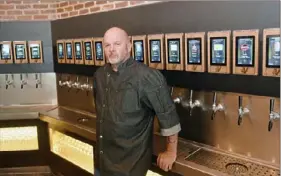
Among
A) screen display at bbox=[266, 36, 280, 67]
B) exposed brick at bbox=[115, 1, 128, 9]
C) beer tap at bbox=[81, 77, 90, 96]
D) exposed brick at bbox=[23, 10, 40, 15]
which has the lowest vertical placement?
beer tap at bbox=[81, 77, 90, 96]

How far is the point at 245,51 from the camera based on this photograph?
193 centimetres

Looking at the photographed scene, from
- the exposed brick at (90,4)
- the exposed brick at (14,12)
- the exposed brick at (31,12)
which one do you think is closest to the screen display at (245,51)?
the exposed brick at (90,4)

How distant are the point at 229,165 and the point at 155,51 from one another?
1055 millimetres

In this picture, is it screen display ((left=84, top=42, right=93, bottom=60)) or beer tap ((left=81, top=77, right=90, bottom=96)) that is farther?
beer tap ((left=81, top=77, right=90, bottom=96))

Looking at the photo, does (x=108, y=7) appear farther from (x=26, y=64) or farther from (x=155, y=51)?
(x=26, y=64)

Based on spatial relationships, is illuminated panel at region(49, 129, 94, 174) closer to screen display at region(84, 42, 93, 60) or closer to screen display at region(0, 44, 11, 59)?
screen display at region(84, 42, 93, 60)

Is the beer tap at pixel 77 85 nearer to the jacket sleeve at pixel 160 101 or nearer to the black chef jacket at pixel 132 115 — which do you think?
the black chef jacket at pixel 132 115

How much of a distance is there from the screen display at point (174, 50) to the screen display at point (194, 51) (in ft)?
0.34

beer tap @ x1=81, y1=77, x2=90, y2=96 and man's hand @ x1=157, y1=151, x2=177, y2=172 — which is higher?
beer tap @ x1=81, y1=77, x2=90, y2=96

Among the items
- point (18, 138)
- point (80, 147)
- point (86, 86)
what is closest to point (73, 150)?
point (80, 147)

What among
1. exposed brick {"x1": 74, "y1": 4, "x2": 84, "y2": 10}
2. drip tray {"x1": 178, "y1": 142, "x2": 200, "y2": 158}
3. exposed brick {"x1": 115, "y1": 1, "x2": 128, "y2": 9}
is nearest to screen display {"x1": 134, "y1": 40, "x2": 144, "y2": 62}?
exposed brick {"x1": 115, "y1": 1, "x2": 128, "y2": 9}

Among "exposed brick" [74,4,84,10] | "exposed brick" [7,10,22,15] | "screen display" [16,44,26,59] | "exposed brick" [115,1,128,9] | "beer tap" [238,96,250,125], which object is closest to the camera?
"beer tap" [238,96,250,125]

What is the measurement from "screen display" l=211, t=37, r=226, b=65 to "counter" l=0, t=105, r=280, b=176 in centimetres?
67

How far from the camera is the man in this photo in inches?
77.2
